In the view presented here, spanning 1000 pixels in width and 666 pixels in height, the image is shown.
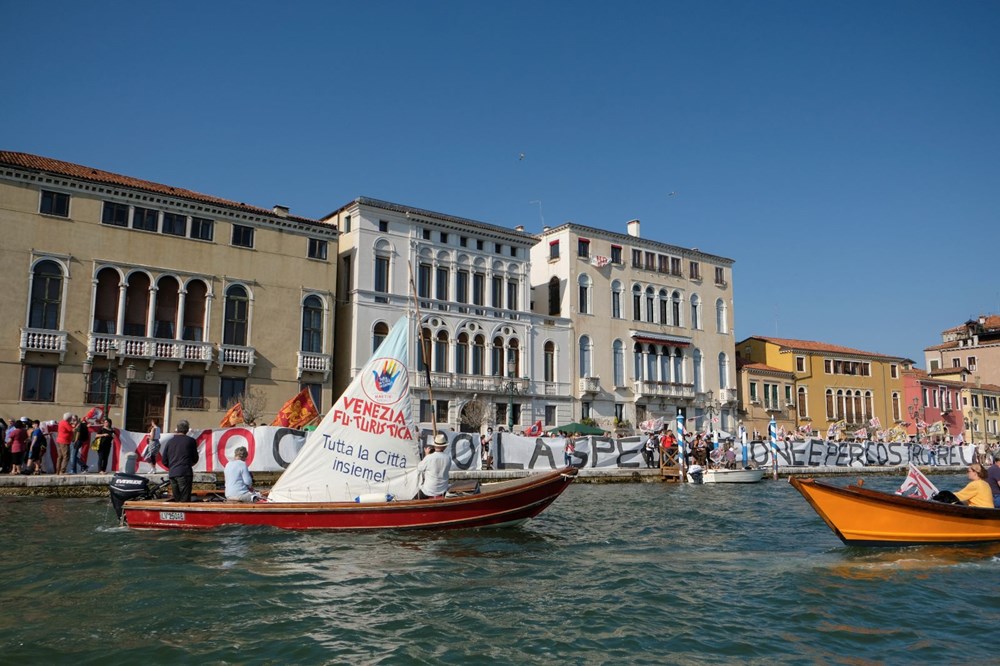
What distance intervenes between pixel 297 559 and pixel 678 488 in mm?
19358

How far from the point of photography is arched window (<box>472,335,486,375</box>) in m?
44.2

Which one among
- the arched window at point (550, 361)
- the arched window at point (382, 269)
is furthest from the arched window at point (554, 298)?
the arched window at point (382, 269)

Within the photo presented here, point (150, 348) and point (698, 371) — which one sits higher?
point (698, 371)

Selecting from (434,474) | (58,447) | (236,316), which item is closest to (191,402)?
(236,316)

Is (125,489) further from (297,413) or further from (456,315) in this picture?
(456,315)

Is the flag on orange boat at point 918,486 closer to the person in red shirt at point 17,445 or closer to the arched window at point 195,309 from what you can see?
the person in red shirt at point 17,445

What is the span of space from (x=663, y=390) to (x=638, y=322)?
15.4 feet

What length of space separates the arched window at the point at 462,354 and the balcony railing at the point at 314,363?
7.71m

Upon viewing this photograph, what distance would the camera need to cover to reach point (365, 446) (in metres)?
15.6

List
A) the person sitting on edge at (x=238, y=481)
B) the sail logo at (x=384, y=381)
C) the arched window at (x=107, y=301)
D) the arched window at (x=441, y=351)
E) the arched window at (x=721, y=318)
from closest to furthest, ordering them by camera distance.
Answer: the person sitting on edge at (x=238, y=481) < the sail logo at (x=384, y=381) < the arched window at (x=107, y=301) < the arched window at (x=441, y=351) < the arched window at (x=721, y=318)

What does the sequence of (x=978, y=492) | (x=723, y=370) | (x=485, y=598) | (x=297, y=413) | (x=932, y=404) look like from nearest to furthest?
(x=485, y=598), (x=978, y=492), (x=297, y=413), (x=723, y=370), (x=932, y=404)

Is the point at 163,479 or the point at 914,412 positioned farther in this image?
the point at 914,412

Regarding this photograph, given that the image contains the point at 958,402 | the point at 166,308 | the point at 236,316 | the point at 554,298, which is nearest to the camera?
the point at 166,308

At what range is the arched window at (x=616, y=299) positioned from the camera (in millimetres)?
51347
